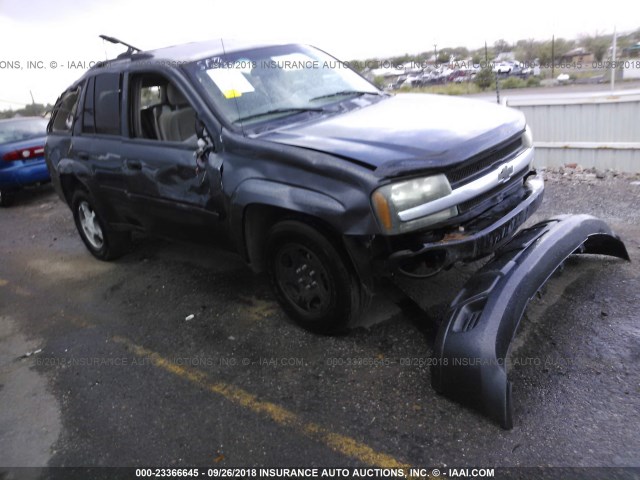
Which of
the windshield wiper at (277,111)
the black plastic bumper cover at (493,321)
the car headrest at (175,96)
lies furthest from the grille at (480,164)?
the car headrest at (175,96)

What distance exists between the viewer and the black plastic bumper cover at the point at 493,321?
264 centimetres

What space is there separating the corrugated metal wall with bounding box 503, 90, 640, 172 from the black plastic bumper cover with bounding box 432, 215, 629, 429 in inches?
259

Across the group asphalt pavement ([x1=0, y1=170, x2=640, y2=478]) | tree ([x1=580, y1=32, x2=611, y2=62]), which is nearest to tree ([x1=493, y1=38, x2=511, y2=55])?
tree ([x1=580, y1=32, x2=611, y2=62])

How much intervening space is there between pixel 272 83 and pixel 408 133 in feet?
4.20

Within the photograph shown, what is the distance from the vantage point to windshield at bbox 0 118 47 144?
393 inches

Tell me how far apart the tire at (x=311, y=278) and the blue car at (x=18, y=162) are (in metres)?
7.76

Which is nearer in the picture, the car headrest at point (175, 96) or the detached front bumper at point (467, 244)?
the detached front bumper at point (467, 244)

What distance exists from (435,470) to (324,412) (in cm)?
71

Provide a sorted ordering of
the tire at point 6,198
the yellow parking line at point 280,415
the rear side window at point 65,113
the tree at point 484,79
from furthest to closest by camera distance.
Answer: the tree at point 484,79
the tire at point 6,198
the rear side window at point 65,113
the yellow parking line at point 280,415

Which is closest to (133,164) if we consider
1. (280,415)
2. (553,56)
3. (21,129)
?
(280,415)

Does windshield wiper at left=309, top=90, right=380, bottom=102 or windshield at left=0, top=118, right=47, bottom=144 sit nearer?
windshield wiper at left=309, top=90, right=380, bottom=102

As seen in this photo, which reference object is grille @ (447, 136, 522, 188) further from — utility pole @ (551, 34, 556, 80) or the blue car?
utility pole @ (551, 34, 556, 80)

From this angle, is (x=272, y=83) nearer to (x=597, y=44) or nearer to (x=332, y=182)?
(x=332, y=182)

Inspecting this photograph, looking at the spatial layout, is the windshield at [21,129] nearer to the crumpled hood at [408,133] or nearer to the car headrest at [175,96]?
the car headrest at [175,96]
